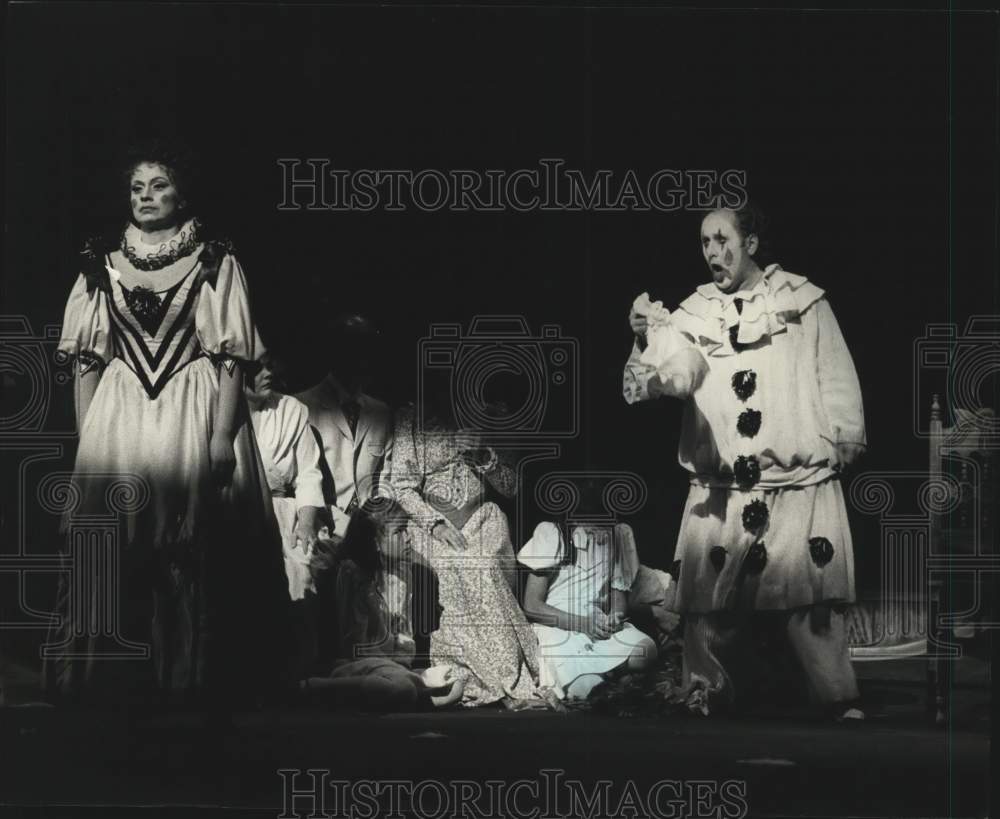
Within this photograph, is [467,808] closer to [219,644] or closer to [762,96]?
[219,644]

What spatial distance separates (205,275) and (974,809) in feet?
13.8

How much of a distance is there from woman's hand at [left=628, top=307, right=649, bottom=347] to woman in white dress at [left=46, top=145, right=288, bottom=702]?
1.66 metres

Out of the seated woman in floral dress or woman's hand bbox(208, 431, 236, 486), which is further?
woman's hand bbox(208, 431, 236, 486)

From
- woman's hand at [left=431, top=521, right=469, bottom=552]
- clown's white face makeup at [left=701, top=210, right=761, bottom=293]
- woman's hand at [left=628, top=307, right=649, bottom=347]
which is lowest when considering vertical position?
woman's hand at [left=431, top=521, right=469, bottom=552]

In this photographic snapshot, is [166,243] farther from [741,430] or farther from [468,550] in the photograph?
[741,430]

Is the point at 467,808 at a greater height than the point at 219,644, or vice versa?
the point at 219,644

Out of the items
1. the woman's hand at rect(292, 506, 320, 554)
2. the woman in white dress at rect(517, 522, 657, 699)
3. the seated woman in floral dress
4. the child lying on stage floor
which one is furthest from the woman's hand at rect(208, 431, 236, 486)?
the woman in white dress at rect(517, 522, 657, 699)

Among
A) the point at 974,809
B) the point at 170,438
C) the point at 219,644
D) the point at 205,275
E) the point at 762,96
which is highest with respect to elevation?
the point at 762,96

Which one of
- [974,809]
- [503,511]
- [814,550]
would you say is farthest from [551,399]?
[974,809]

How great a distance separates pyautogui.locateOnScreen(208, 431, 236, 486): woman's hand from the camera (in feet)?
35.3

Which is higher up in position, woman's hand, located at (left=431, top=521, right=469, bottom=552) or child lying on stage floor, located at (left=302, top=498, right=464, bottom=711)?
woman's hand, located at (left=431, top=521, right=469, bottom=552)

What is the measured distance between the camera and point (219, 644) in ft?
35.1

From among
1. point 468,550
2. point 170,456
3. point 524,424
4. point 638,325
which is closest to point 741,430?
point 638,325

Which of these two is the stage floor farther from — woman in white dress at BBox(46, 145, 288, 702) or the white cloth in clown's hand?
the white cloth in clown's hand
